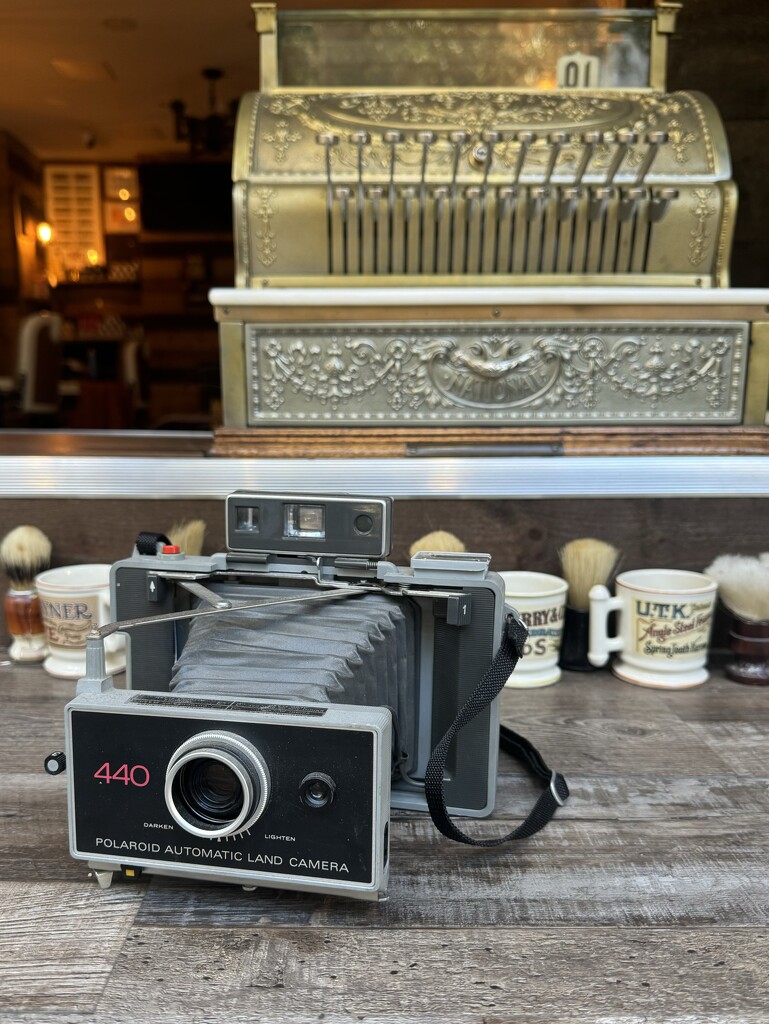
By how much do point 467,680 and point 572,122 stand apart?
1107 mm

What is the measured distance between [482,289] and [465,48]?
1.82 feet

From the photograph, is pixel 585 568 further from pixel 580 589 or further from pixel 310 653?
pixel 310 653

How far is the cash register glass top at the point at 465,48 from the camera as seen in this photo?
1620 mm

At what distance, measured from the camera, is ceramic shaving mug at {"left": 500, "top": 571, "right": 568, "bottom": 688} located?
4.23 ft

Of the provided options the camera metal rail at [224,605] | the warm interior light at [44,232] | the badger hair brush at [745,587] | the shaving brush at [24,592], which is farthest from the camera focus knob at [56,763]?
the warm interior light at [44,232]

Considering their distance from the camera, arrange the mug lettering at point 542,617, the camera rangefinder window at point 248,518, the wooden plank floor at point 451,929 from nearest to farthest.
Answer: the wooden plank floor at point 451,929 → the camera rangefinder window at point 248,518 → the mug lettering at point 542,617

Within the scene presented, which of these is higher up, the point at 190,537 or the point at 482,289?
the point at 482,289

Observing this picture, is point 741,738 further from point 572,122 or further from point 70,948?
point 572,122

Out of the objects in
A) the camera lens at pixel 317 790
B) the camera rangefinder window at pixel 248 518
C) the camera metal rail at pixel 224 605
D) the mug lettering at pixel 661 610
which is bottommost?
the mug lettering at pixel 661 610

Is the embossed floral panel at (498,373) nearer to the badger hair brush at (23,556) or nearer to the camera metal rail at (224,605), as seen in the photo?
the badger hair brush at (23,556)

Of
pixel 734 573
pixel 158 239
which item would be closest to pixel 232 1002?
pixel 734 573

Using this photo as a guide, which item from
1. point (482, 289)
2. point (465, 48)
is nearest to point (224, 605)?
point (482, 289)

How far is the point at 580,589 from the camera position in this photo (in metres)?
1.38

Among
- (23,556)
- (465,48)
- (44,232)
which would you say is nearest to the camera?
(23,556)
